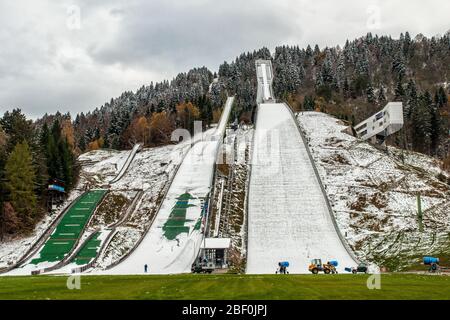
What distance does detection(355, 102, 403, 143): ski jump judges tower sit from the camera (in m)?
61.2

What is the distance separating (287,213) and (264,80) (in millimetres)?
90297

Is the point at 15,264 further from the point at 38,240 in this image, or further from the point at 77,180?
the point at 77,180

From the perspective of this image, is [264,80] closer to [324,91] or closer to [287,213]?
[324,91]

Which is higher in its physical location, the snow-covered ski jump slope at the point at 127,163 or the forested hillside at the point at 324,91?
the forested hillside at the point at 324,91

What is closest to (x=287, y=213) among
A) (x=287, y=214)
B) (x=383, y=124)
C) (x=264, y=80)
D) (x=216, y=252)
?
(x=287, y=214)

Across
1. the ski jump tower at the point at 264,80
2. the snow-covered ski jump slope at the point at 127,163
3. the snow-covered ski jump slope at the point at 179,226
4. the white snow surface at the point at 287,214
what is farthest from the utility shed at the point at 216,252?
the ski jump tower at the point at 264,80

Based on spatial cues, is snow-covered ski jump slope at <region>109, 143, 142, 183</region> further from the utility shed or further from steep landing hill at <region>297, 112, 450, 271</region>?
the utility shed

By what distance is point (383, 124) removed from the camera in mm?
63594

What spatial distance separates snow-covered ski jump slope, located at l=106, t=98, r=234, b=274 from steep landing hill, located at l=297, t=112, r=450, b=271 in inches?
478

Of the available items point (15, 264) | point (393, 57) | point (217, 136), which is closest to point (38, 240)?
point (15, 264)

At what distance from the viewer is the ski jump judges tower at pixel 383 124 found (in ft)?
201

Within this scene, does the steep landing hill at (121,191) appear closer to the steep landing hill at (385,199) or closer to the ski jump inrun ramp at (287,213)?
the ski jump inrun ramp at (287,213)

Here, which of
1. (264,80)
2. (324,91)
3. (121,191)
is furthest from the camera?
(264,80)

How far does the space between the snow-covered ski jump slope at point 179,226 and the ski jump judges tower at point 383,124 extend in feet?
75.0
